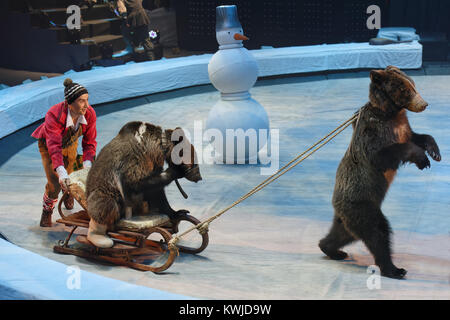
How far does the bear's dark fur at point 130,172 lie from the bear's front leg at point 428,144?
1.29 meters

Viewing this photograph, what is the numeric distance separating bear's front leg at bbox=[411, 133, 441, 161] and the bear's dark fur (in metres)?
1.29

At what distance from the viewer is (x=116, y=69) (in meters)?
8.84

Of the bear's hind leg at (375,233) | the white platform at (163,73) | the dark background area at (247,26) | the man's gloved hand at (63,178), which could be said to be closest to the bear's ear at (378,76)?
the bear's hind leg at (375,233)

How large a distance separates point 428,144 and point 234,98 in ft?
8.58

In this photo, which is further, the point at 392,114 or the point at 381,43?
the point at 381,43

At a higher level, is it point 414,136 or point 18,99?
point 414,136

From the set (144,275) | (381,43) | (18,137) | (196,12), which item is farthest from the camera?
(196,12)

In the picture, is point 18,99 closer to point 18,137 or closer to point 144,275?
point 18,137

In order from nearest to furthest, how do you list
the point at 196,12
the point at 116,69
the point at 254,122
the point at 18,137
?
the point at 254,122, the point at 18,137, the point at 116,69, the point at 196,12

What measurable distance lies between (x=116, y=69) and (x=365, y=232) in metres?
6.34

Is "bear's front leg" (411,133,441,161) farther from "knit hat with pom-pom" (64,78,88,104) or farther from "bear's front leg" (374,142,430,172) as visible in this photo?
"knit hat with pom-pom" (64,78,88,104)

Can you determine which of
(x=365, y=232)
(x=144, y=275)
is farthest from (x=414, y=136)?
(x=144, y=275)

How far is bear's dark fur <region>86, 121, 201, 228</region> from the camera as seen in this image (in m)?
3.34
